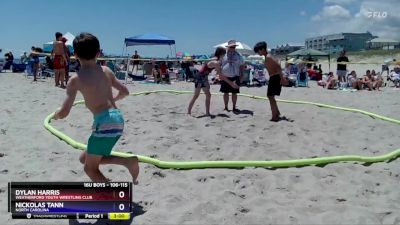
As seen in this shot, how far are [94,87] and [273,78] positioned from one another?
16.4 feet

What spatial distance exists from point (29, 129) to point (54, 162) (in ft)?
6.21

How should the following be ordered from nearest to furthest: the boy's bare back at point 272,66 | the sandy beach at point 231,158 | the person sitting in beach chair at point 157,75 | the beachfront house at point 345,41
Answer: the sandy beach at point 231,158 → the boy's bare back at point 272,66 → the person sitting in beach chair at point 157,75 → the beachfront house at point 345,41

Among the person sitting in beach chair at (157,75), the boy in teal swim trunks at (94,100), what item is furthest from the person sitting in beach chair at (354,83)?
the boy in teal swim trunks at (94,100)

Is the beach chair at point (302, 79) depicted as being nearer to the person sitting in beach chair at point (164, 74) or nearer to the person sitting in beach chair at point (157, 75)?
the person sitting in beach chair at point (164, 74)

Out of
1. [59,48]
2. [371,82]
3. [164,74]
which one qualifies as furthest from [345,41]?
[59,48]

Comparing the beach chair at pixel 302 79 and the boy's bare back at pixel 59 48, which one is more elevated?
the boy's bare back at pixel 59 48

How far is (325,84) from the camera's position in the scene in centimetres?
1669

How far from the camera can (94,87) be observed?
3.31 meters

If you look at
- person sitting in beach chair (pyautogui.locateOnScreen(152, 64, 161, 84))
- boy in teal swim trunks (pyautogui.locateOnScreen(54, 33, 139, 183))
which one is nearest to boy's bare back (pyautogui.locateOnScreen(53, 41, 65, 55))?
person sitting in beach chair (pyautogui.locateOnScreen(152, 64, 161, 84))

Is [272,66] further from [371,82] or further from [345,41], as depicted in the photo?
[345,41]

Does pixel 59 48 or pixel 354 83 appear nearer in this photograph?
pixel 59 48

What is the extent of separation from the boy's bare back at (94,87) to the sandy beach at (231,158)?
92cm

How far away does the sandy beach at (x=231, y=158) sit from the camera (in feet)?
11.5

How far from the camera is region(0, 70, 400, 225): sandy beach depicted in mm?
3496
